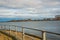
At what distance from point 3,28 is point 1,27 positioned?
75 centimetres

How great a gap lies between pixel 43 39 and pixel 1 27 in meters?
23.9

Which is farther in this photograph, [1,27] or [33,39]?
[1,27]

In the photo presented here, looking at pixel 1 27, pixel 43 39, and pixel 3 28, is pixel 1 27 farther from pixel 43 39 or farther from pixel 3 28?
→ pixel 43 39

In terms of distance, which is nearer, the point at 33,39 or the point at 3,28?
the point at 33,39

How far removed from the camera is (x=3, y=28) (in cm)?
2778

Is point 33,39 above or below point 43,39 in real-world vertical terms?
below

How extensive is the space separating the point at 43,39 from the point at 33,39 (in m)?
3.65

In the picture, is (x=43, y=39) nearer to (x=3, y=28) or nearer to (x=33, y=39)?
(x=33, y=39)

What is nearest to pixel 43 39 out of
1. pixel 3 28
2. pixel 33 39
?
pixel 33 39

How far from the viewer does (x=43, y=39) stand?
17.0ft

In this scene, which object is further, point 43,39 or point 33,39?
point 33,39

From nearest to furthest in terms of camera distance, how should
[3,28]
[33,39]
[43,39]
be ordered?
[43,39], [33,39], [3,28]

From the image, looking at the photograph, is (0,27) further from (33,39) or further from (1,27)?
(33,39)

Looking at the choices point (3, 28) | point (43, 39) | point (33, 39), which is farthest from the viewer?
point (3, 28)
